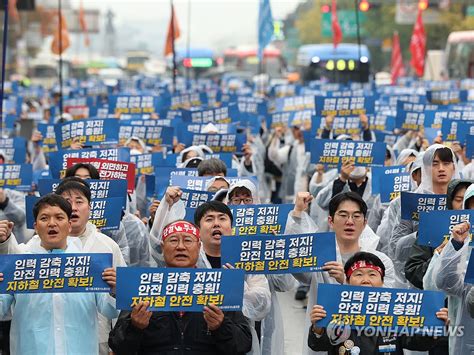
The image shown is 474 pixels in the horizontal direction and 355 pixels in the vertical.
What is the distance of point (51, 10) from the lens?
10375cm

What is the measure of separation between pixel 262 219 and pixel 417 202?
1.14m

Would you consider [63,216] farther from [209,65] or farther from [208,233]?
[209,65]

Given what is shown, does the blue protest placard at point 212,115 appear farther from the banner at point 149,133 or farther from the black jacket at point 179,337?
the black jacket at point 179,337

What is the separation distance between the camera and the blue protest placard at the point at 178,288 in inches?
279

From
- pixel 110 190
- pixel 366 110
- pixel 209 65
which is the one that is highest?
pixel 209 65

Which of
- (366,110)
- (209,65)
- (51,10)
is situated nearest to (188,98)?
(366,110)

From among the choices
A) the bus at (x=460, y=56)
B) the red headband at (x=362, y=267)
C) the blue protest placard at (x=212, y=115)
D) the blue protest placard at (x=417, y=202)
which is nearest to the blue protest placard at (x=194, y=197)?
the blue protest placard at (x=417, y=202)

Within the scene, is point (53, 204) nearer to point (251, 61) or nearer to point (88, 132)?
point (88, 132)

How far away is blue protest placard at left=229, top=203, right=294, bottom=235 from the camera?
29.8 feet

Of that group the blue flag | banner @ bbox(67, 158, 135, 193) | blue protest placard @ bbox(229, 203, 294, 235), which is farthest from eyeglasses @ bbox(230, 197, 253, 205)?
the blue flag

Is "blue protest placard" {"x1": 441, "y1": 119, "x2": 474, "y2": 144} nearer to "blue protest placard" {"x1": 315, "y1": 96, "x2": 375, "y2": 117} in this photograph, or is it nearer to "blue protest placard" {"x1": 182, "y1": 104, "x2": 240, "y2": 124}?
"blue protest placard" {"x1": 315, "y1": 96, "x2": 375, "y2": 117}

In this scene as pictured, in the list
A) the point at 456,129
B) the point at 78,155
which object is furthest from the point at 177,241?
the point at 456,129

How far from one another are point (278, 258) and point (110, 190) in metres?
2.63

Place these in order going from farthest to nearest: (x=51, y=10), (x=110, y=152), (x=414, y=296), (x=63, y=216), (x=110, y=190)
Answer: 1. (x=51, y=10)
2. (x=110, y=152)
3. (x=110, y=190)
4. (x=63, y=216)
5. (x=414, y=296)
